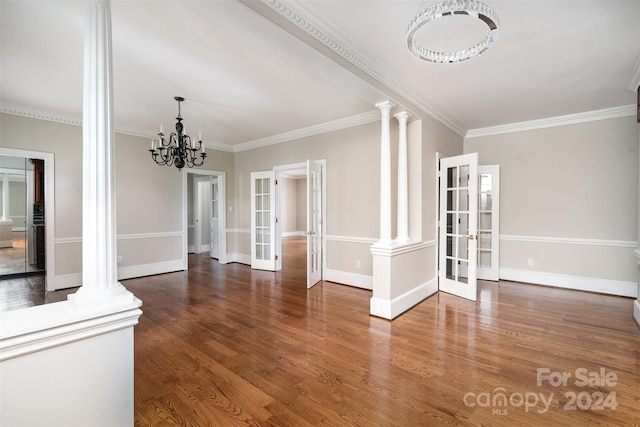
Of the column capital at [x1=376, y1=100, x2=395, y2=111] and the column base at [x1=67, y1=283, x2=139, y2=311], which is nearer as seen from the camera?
the column base at [x1=67, y1=283, x2=139, y2=311]

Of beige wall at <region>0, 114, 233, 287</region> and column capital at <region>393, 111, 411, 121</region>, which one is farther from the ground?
column capital at <region>393, 111, 411, 121</region>

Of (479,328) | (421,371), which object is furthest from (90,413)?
(479,328)

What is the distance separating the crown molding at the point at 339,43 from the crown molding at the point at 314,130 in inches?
35.2

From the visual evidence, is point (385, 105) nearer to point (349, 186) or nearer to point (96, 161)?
point (349, 186)

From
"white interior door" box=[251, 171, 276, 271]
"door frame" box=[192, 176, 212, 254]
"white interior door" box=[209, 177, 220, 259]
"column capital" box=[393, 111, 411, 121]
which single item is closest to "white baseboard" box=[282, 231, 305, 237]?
"door frame" box=[192, 176, 212, 254]

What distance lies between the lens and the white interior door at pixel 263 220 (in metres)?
5.99

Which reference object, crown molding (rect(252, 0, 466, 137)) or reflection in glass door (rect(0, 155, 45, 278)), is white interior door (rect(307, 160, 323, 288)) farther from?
reflection in glass door (rect(0, 155, 45, 278))

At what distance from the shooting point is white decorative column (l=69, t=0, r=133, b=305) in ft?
4.69

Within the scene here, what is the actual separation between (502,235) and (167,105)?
18.8 feet

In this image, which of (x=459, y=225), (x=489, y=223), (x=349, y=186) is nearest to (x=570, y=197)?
(x=489, y=223)

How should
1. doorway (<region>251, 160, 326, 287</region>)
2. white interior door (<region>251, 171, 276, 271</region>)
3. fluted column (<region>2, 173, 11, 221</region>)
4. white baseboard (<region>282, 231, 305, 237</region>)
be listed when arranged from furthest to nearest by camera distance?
1. white baseboard (<region>282, 231, 305, 237</region>)
2. fluted column (<region>2, 173, 11, 221</region>)
3. white interior door (<region>251, 171, 276, 271</region>)
4. doorway (<region>251, 160, 326, 287</region>)

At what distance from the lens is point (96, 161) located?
1434 millimetres

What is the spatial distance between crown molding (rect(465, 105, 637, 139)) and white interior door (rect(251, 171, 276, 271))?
13.0 feet

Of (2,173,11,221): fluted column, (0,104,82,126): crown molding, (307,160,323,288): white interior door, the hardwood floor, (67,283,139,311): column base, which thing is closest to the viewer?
(67,283,139,311): column base
